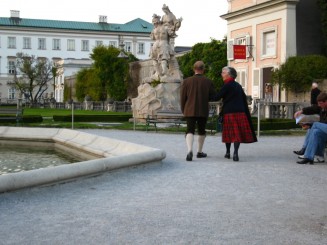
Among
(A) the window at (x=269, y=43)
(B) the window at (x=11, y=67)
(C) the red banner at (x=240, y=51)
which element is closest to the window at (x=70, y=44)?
(B) the window at (x=11, y=67)

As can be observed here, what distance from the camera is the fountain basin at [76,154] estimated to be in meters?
6.68

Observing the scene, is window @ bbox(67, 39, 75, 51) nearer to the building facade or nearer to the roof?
the roof

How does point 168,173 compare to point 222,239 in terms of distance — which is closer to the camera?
point 222,239

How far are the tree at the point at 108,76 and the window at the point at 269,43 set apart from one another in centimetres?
1947

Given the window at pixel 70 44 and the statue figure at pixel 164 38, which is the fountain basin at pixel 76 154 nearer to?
the statue figure at pixel 164 38

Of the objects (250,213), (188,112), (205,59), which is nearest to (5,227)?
(250,213)

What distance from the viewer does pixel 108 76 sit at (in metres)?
55.2

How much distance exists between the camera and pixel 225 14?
4169 cm

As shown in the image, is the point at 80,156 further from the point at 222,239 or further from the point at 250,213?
the point at 222,239

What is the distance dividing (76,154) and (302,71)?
74.5ft

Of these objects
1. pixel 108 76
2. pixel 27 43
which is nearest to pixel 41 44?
pixel 27 43

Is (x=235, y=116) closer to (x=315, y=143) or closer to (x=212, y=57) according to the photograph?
(x=315, y=143)

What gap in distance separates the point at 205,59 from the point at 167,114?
2824 centimetres

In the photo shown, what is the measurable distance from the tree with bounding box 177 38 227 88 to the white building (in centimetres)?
3671
